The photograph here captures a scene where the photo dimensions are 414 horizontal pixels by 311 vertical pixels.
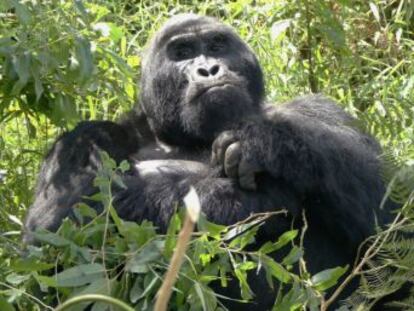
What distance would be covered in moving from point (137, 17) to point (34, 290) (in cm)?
252

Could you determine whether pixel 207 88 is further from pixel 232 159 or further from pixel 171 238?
pixel 171 238

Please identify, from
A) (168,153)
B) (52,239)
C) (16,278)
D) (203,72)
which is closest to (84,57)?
(203,72)

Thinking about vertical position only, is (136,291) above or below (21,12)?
below

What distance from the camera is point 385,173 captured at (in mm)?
2438

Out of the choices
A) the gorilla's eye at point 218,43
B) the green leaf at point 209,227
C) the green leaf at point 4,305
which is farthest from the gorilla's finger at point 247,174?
the green leaf at point 4,305

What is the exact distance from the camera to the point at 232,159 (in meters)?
3.22

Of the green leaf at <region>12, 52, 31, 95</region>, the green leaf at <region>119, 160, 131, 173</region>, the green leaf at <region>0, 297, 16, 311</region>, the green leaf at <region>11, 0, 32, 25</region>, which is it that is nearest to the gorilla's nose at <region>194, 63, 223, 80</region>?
the green leaf at <region>12, 52, 31, 95</region>

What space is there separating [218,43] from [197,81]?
0.33 meters

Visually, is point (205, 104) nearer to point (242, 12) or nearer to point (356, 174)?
point (356, 174)

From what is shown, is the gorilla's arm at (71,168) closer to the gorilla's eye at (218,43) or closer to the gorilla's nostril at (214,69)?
the gorilla's nostril at (214,69)

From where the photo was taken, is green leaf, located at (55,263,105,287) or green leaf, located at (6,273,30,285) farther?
green leaf, located at (6,273,30,285)

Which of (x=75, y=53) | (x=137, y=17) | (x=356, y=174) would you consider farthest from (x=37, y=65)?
(x=137, y=17)

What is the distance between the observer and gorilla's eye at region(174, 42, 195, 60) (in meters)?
3.86

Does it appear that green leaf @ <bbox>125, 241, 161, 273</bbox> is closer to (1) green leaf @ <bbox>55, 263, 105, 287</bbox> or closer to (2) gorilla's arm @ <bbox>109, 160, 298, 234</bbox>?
(1) green leaf @ <bbox>55, 263, 105, 287</bbox>
